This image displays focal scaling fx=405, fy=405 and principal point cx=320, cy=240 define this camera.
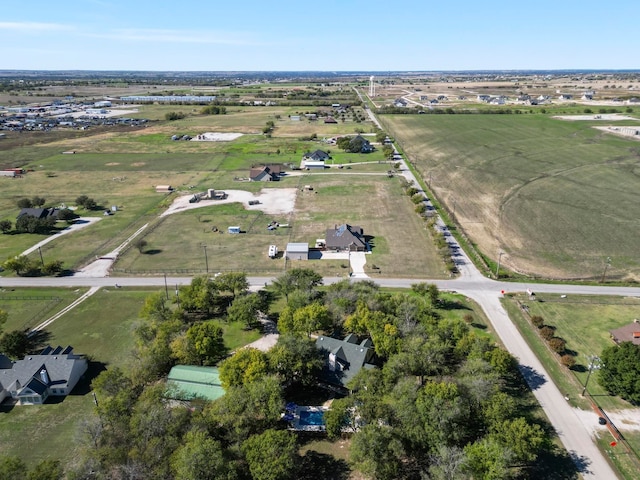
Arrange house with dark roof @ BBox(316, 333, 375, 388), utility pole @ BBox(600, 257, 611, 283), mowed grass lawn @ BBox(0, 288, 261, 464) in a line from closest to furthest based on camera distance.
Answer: mowed grass lawn @ BBox(0, 288, 261, 464) → house with dark roof @ BBox(316, 333, 375, 388) → utility pole @ BBox(600, 257, 611, 283)

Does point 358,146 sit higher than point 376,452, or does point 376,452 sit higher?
point 358,146

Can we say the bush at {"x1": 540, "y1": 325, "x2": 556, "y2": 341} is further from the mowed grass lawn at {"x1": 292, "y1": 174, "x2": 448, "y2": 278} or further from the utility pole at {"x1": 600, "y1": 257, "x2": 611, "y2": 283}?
the utility pole at {"x1": 600, "y1": 257, "x2": 611, "y2": 283}

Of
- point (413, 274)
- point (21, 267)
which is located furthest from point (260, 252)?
point (21, 267)

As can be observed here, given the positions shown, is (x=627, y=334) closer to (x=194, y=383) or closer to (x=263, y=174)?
(x=194, y=383)

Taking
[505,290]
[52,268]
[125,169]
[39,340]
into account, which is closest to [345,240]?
[505,290]

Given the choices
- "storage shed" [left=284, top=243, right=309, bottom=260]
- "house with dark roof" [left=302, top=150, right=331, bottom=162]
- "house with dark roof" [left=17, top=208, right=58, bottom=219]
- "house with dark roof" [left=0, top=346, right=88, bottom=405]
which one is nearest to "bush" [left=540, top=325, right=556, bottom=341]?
"storage shed" [left=284, top=243, right=309, bottom=260]

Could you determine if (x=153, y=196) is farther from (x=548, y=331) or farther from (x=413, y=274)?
(x=548, y=331)
